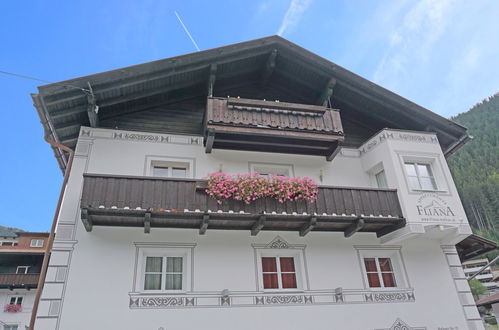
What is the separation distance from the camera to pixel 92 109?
1091cm

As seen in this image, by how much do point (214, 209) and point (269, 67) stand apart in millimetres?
6013

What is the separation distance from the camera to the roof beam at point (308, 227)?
33.2ft

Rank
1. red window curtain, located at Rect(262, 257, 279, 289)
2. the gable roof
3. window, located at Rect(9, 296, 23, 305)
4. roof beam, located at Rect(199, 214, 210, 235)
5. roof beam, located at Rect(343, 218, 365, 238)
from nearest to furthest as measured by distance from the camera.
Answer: roof beam, located at Rect(199, 214, 210, 235) → red window curtain, located at Rect(262, 257, 279, 289) → roof beam, located at Rect(343, 218, 365, 238) → the gable roof → window, located at Rect(9, 296, 23, 305)

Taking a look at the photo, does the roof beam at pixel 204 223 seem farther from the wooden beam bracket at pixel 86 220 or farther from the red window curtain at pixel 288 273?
the wooden beam bracket at pixel 86 220

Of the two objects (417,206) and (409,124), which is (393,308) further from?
(409,124)

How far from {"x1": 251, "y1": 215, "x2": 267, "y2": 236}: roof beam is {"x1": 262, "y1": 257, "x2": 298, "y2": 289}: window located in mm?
926

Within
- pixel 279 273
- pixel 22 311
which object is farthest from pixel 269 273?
pixel 22 311

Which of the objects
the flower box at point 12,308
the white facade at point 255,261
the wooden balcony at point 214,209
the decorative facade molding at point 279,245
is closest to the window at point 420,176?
the white facade at point 255,261

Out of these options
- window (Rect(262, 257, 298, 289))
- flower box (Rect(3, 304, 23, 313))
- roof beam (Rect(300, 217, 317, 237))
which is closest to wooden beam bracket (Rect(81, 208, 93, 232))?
window (Rect(262, 257, 298, 289))

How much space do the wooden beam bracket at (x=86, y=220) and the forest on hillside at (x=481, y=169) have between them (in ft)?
250

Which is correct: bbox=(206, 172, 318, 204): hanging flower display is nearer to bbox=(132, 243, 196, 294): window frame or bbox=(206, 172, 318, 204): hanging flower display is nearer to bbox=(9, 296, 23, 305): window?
bbox=(132, 243, 196, 294): window frame

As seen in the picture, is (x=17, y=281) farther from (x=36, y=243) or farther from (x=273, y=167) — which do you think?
(x=273, y=167)

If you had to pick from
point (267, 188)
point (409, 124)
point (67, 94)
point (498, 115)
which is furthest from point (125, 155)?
point (498, 115)

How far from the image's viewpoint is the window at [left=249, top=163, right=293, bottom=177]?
12172mm
